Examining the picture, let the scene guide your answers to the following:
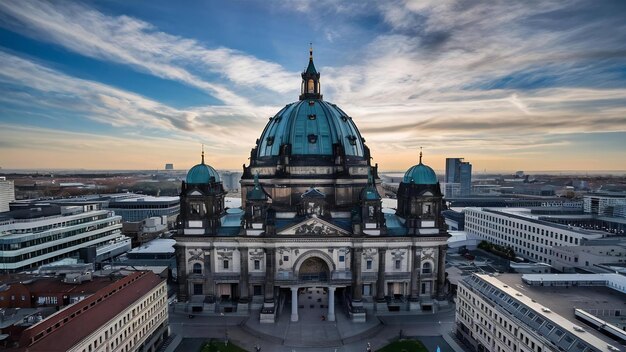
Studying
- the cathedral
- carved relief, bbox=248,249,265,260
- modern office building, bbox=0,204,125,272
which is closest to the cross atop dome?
the cathedral

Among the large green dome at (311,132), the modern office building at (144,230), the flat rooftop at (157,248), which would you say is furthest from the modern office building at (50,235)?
the large green dome at (311,132)

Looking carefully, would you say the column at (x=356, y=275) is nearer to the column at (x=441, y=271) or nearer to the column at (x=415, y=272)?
the column at (x=415, y=272)

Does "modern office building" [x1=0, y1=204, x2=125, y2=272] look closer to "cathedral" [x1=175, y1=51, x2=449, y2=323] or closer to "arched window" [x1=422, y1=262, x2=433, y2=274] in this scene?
"cathedral" [x1=175, y1=51, x2=449, y2=323]

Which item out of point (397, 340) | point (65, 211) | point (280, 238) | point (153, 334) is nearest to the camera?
point (153, 334)

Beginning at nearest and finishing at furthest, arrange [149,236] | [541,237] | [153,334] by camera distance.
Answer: [153,334] < [541,237] < [149,236]

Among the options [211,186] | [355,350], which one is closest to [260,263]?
[211,186]

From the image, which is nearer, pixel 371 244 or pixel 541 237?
pixel 371 244

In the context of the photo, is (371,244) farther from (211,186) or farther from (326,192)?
(211,186)
